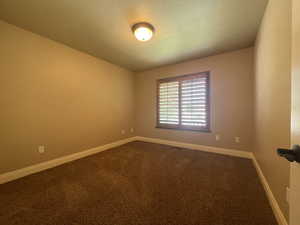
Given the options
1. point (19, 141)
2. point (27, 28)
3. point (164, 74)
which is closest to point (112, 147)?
point (19, 141)

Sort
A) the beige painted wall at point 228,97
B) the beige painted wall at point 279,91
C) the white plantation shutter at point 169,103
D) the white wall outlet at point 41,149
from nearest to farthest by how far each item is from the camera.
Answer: the beige painted wall at point 279,91 → the white wall outlet at point 41,149 → the beige painted wall at point 228,97 → the white plantation shutter at point 169,103

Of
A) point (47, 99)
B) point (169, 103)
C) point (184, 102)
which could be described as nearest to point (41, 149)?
point (47, 99)

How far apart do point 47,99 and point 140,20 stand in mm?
2101

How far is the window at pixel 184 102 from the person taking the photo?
10.1 feet

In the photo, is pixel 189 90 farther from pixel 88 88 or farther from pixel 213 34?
pixel 88 88

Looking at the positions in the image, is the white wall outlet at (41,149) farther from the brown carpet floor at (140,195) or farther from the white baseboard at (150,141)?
the brown carpet floor at (140,195)

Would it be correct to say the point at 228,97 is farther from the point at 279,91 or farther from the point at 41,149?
the point at 41,149

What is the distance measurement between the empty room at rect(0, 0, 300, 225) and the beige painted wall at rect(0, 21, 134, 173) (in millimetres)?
17

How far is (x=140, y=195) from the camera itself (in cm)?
155

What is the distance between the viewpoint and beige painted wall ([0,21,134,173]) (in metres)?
1.88

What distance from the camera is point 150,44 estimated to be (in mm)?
2480

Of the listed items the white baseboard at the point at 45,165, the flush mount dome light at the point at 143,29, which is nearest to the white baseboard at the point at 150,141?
the white baseboard at the point at 45,165

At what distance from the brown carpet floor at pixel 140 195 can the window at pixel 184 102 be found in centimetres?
111

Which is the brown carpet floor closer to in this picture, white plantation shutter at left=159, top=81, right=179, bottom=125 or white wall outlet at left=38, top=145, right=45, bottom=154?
white wall outlet at left=38, top=145, right=45, bottom=154
